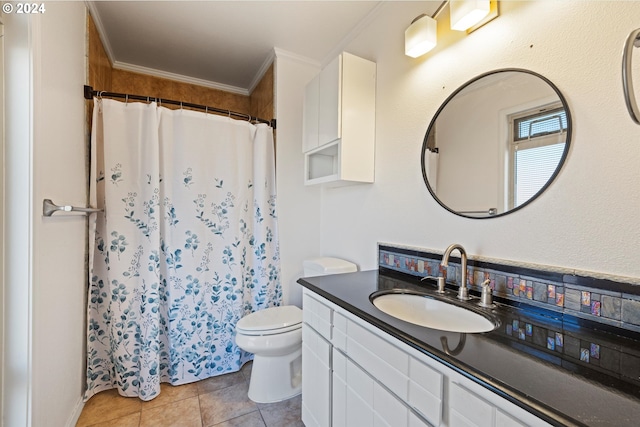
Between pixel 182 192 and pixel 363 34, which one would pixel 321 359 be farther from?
pixel 363 34

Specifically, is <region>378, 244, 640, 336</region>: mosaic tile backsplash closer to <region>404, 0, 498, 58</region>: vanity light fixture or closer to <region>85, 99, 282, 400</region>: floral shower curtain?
<region>404, 0, 498, 58</region>: vanity light fixture

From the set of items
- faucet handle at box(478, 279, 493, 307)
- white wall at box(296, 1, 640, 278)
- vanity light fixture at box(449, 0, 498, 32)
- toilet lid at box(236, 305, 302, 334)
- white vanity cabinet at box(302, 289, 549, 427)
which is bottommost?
toilet lid at box(236, 305, 302, 334)

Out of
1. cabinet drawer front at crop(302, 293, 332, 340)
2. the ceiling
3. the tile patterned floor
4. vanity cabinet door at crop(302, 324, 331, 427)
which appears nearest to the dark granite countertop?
cabinet drawer front at crop(302, 293, 332, 340)

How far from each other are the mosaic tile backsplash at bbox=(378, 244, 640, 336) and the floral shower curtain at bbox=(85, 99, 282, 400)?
138 centimetres

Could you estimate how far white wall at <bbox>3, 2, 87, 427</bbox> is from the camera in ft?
3.18

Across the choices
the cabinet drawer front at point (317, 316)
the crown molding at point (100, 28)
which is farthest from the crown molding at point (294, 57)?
the cabinet drawer front at point (317, 316)

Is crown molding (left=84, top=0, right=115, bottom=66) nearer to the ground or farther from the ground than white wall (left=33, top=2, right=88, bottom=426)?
farther from the ground

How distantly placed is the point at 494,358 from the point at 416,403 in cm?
26

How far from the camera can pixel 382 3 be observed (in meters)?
1.69

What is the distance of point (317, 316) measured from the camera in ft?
4.15

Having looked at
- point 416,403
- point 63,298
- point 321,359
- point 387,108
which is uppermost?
point 387,108

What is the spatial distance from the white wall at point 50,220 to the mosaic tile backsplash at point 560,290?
1.66 m

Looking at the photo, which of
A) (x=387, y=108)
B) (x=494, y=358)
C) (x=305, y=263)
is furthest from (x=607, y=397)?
(x=305, y=263)

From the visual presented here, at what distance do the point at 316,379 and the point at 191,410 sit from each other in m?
0.90
